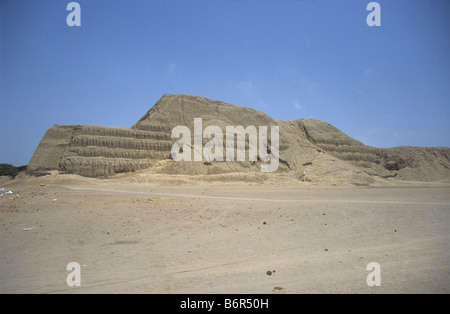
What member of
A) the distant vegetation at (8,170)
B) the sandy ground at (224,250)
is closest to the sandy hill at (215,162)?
the distant vegetation at (8,170)

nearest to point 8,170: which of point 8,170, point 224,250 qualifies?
point 8,170

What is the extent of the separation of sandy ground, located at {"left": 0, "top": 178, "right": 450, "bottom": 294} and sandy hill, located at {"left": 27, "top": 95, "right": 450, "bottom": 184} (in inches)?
872

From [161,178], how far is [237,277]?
26577 mm

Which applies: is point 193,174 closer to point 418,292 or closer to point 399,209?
point 399,209

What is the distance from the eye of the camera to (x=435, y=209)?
42.7 feet

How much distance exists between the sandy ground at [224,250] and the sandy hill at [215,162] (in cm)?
2216

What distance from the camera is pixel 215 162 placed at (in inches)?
1486

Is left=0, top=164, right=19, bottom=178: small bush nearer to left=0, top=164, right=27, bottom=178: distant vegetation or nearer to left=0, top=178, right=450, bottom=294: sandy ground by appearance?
left=0, top=164, right=27, bottom=178: distant vegetation

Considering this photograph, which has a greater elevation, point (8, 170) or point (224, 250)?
point (8, 170)

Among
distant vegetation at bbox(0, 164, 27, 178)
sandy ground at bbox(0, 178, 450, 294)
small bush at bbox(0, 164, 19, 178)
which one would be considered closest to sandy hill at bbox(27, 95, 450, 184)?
distant vegetation at bbox(0, 164, 27, 178)

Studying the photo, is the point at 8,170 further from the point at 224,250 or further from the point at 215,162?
the point at 224,250

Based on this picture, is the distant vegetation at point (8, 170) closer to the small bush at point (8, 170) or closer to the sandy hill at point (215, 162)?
the small bush at point (8, 170)

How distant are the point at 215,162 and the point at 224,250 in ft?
101
